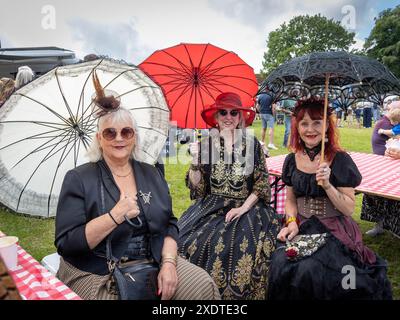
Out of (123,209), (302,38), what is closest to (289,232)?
(123,209)

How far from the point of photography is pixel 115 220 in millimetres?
1663

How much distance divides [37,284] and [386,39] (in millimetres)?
41151

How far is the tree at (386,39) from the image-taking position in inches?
1265

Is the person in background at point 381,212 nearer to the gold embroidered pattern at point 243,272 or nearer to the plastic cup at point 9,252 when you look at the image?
the gold embroidered pattern at point 243,272

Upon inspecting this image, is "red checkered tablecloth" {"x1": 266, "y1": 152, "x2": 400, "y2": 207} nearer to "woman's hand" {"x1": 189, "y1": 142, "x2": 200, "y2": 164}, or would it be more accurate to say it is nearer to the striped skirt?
"woman's hand" {"x1": 189, "y1": 142, "x2": 200, "y2": 164}

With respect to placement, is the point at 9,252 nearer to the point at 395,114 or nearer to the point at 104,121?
the point at 104,121

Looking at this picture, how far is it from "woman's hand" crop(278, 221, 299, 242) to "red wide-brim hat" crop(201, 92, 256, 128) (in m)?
1.04

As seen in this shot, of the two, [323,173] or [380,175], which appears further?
[380,175]

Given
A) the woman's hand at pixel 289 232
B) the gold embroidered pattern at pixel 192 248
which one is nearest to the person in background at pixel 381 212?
the woman's hand at pixel 289 232

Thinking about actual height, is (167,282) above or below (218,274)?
above

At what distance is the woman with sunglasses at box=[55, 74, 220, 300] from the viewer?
5.54ft

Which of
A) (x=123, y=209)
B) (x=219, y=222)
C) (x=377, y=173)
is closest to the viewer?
(x=123, y=209)
